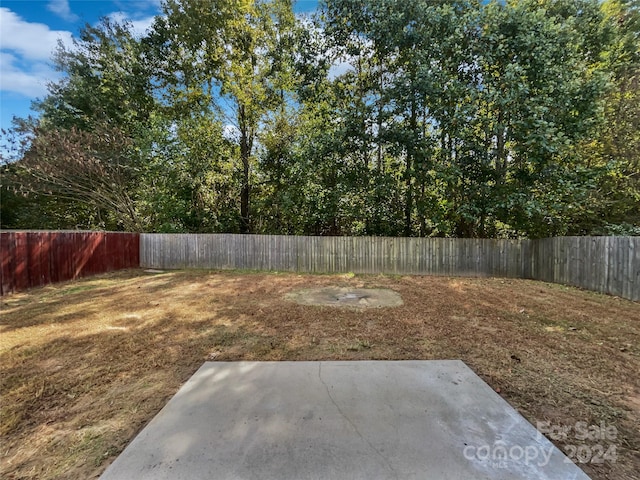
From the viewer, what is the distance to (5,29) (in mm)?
4250

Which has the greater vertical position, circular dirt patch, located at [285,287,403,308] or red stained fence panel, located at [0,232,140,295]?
red stained fence panel, located at [0,232,140,295]

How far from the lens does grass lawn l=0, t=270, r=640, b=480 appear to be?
1642 millimetres

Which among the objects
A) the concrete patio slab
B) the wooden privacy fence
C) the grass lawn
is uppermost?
the wooden privacy fence

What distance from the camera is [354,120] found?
8.30 m

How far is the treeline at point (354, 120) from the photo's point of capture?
7238 mm

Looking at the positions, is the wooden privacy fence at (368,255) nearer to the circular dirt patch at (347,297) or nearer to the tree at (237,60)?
the tree at (237,60)

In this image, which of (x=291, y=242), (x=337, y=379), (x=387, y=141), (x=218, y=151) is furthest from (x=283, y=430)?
(x=218, y=151)

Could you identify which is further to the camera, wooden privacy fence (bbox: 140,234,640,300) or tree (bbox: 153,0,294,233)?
tree (bbox: 153,0,294,233)

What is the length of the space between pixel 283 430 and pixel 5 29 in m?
6.48

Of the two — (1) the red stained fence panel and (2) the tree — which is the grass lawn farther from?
(2) the tree

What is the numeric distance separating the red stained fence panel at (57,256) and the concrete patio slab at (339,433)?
5.84 metres

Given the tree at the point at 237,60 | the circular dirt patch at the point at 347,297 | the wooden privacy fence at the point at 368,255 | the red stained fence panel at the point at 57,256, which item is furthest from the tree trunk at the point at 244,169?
the circular dirt patch at the point at 347,297

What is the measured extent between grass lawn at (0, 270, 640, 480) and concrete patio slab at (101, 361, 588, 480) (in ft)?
0.61

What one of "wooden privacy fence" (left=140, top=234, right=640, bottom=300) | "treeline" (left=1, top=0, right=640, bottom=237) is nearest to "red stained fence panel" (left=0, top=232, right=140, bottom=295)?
"wooden privacy fence" (left=140, top=234, right=640, bottom=300)
